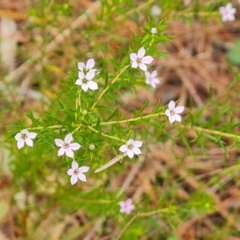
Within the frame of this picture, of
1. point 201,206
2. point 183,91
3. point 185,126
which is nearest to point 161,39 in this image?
point 185,126

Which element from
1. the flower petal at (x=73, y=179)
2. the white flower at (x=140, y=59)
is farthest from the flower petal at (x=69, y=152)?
the white flower at (x=140, y=59)

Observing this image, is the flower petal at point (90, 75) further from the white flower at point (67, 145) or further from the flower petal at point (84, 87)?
the white flower at point (67, 145)

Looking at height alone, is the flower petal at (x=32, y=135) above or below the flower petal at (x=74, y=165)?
above

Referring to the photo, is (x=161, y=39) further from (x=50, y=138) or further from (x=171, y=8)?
(x=171, y=8)

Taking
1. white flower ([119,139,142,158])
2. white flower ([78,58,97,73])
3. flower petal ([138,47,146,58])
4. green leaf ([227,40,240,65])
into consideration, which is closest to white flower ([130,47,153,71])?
flower petal ([138,47,146,58])

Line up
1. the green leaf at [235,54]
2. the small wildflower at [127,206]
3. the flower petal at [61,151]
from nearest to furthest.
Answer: the flower petal at [61,151] < the small wildflower at [127,206] < the green leaf at [235,54]
